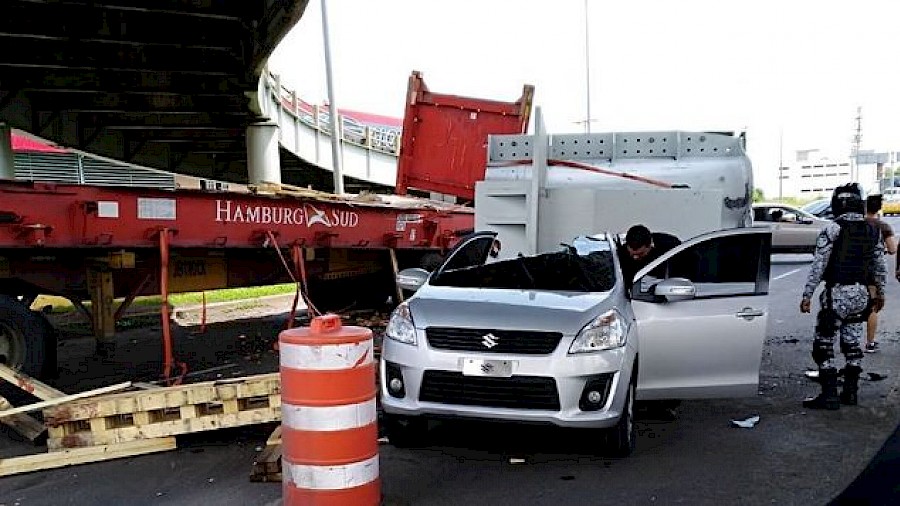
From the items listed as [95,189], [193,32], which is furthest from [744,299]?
[193,32]

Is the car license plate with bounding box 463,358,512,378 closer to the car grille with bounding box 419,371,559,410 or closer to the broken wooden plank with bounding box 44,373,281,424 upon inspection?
the car grille with bounding box 419,371,559,410

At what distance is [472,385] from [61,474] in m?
2.79

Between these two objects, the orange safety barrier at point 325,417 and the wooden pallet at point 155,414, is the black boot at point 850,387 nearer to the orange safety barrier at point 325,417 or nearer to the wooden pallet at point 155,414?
the orange safety barrier at point 325,417

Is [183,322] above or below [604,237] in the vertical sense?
below

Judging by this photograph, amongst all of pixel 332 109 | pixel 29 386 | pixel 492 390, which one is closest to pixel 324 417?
pixel 492 390

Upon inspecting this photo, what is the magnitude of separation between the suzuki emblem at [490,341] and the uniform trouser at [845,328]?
3236 millimetres

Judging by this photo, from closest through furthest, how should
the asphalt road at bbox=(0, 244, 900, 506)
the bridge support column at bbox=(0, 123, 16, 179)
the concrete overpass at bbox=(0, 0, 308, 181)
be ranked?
the asphalt road at bbox=(0, 244, 900, 506) → the concrete overpass at bbox=(0, 0, 308, 181) → the bridge support column at bbox=(0, 123, 16, 179)

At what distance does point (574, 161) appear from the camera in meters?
9.28

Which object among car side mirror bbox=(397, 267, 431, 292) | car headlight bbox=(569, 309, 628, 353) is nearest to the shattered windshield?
car side mirror bbox=(397, 267, 431, 292)

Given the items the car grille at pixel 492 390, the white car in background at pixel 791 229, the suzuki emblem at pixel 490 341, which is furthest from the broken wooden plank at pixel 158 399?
the white car in background at pixel 791 229

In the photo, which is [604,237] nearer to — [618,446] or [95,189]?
[618,446]

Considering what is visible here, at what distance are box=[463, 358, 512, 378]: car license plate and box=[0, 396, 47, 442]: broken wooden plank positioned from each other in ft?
10.6

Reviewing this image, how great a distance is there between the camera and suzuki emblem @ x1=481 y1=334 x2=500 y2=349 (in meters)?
4.98

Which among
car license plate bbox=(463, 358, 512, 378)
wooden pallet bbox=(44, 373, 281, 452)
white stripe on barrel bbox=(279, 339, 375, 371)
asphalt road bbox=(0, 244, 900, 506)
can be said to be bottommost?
asphalt road bbox=(0, 244, 900, 506)
